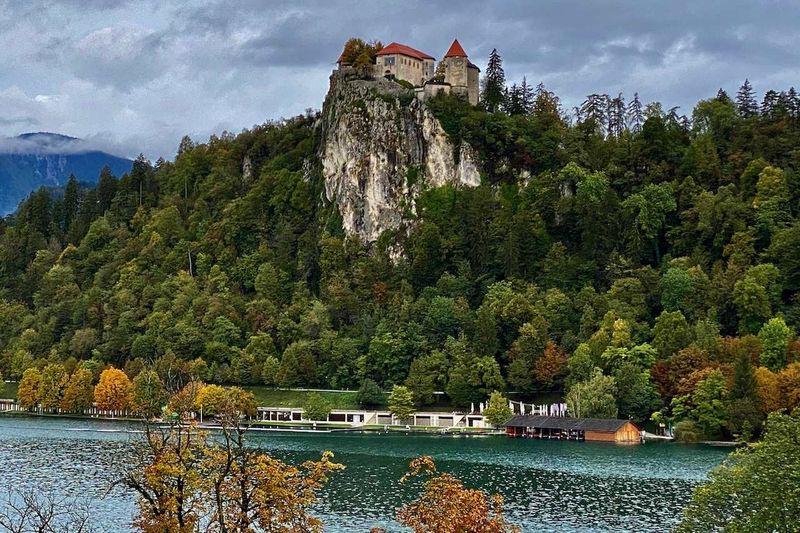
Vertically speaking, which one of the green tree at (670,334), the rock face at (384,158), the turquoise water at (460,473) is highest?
the rock face at (384,158)

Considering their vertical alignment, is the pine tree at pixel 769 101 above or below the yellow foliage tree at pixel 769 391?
above

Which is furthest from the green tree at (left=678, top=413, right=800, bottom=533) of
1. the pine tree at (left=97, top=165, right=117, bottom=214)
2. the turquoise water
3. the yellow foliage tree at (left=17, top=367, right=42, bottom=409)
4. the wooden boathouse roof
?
the pine tree at (left=97, top=165, right=117, bottom=214)

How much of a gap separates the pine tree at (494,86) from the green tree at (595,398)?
194 ft

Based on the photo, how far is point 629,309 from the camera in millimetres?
109312

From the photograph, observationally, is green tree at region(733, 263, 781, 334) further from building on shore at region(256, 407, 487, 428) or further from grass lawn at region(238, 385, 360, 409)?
grass lawn at region(238, 385, 360, 409)

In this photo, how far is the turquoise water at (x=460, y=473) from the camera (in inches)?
2062

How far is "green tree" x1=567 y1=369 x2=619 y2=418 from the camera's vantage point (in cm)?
9531

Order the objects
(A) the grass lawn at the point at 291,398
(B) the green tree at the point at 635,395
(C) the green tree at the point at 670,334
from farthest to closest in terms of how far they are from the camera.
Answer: (A) the grass lawn at the point at 291,398 → (C) the green tree at the point at 670,334 → (B) the green tree at the point at 635,395

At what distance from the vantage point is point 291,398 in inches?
4643

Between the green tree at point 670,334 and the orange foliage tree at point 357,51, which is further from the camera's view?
the orange foliage tree at point 357,51

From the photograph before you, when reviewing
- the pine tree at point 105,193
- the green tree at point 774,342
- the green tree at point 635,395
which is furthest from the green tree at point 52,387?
the green tree at point 774,342

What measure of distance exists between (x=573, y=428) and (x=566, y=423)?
1237mm

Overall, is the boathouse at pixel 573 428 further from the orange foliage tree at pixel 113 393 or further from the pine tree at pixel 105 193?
the pine tree at pixel 105 193

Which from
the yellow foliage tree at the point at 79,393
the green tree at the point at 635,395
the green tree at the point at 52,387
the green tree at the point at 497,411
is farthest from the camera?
the green tree at the point at 52,387
